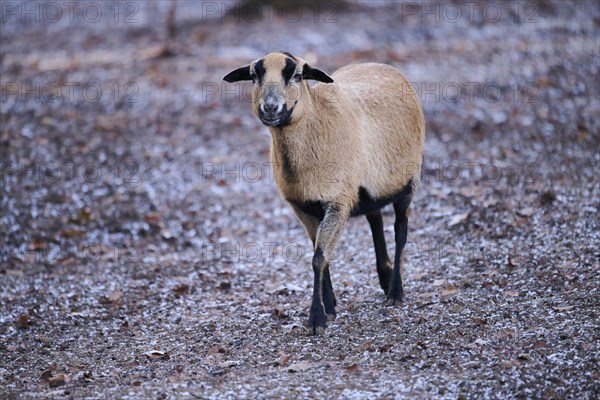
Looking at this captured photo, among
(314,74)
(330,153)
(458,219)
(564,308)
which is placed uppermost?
(314,74)

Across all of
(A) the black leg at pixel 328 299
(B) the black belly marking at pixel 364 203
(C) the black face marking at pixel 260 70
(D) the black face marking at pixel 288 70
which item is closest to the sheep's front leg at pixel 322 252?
(B) the black belly marking at pixel 364 203

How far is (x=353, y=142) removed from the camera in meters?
7.33

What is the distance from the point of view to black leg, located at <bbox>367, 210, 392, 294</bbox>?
7977mm

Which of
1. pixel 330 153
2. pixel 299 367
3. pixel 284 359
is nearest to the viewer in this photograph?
pixel 299 367

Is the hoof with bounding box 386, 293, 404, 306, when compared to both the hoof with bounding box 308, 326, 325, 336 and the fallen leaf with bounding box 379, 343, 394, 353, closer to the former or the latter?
the hoof with bounding box 308, 326, 325, 336

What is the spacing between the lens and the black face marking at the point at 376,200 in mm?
7391

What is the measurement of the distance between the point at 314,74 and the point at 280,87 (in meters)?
0.41

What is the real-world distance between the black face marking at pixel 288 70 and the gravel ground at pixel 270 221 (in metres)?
2.30

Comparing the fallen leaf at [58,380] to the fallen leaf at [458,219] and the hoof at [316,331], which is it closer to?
the hoof at [316,331]

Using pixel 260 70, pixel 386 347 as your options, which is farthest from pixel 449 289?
pixel 260 70

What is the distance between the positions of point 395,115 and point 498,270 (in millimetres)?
1944

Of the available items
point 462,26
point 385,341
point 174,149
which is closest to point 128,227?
point 174,149

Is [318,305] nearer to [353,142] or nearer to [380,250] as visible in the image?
[380,250]

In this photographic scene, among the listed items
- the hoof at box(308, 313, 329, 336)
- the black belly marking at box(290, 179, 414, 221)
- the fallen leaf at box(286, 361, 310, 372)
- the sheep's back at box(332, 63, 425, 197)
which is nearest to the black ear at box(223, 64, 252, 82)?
the sheep's back at box(332, 63, 425, 197)
